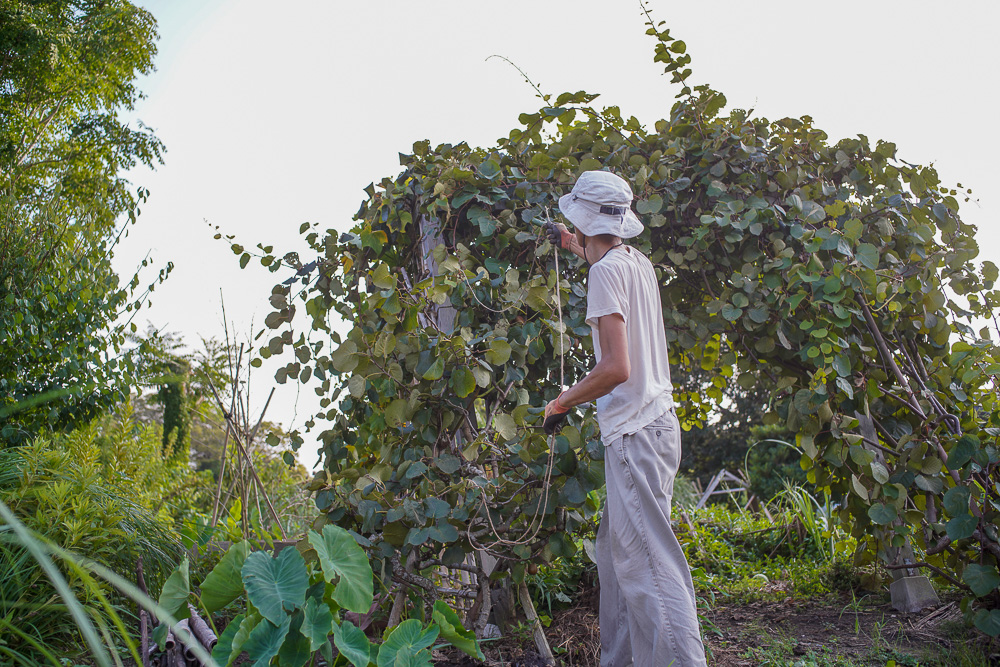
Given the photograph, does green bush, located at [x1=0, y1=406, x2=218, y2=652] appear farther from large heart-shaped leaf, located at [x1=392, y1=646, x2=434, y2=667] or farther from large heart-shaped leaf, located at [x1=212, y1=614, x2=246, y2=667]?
large heart-shaped leaf, located at [x1=392, y1=646, x2=434, y2=667]

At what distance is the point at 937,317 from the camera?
2.29 metres

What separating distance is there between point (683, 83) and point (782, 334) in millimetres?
976

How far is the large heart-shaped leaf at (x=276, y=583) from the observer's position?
135 cm

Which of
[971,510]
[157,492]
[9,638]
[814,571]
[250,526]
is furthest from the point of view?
[157,492]

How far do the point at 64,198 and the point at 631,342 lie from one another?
10.0 metres

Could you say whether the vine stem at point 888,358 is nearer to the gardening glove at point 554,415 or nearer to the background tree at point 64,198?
the gardening glove at point 554,415

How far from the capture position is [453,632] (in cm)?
156

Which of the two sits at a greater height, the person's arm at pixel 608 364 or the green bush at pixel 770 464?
the person's arm at pixel 608 364

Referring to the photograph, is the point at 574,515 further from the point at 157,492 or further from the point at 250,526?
the point at 157,492

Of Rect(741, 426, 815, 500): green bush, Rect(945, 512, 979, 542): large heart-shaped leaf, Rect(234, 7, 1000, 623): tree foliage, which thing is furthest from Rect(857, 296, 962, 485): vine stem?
Rect(741, 426, 815, 500): green bush

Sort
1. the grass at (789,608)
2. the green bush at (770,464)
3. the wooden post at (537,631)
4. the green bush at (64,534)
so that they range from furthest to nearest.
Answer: the green bush at (770,464)
the grass at (789,608)
the wooden post at (537,631)
the green bush at (64,534)

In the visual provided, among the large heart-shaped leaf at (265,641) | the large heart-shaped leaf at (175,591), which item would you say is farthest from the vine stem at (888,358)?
the large heart-shaped leaf at (175,591)

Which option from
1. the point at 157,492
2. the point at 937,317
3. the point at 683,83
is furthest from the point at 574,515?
the point at 157,492

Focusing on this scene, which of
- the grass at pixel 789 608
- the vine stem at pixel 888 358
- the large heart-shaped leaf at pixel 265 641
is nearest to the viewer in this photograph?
the large heart-shaped leaf at pixel 265 641
